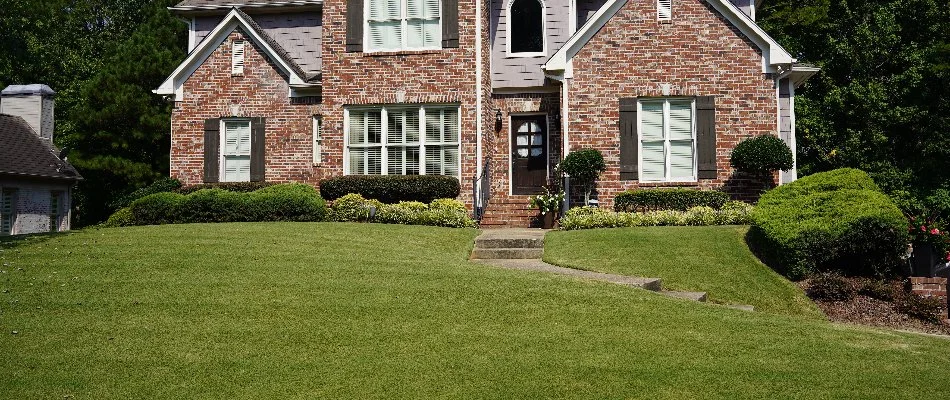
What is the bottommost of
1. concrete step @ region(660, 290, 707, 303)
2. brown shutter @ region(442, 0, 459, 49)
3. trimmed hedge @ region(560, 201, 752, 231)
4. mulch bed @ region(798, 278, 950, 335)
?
mulch bed @ region(798, 278, 950, 335)

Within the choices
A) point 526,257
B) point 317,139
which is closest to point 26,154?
point 317,139

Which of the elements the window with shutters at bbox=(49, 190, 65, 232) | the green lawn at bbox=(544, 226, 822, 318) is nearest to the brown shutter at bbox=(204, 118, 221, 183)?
the window with shutters at bbox=(49, 190, 65, 232)

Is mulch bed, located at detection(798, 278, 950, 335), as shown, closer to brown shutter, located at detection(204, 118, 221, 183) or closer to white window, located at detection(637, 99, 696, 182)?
white window, located at detection(637, 99, 696, 182)

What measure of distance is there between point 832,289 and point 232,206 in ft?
41.1

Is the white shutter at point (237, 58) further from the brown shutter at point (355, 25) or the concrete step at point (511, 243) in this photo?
the concrete step at point (511, 243)

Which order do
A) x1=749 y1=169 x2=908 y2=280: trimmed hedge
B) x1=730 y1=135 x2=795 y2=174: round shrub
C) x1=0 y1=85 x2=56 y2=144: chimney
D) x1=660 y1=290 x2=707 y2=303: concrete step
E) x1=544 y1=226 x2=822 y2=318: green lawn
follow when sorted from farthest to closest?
x1=0 y1=85 x2=56 y2=144: chimney < x1=730 y1=135 x2=795 y2=174: round shrub < x1=749 y1=169 x2=908 y2=280: trimmed hedge < x1=544 y1=226 x2=822 y2=318: green lawn < x1=660 y1=290 x2=707 y2=303: concrete step

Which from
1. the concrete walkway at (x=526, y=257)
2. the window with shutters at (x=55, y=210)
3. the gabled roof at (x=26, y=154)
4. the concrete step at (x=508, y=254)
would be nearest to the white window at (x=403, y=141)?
the concrete walkway at (x=526, y=257)

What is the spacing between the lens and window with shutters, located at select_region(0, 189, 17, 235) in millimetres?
24422

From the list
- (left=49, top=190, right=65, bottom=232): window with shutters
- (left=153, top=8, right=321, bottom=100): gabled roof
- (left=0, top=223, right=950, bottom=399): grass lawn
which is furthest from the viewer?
(left=49, top=190, right=65, bottom=232): window with shutters

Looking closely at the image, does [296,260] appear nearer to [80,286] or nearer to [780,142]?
[80,286]

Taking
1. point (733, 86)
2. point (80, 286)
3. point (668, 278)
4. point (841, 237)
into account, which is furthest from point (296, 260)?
point (733, 86)

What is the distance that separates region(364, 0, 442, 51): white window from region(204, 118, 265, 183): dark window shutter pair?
12.3ft

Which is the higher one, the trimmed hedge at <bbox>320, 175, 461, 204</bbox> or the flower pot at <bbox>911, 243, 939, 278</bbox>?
the trimmed hedge at <bbox>320, 175, 461, 204</bbox>

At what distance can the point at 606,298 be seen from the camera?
35.2 feet
